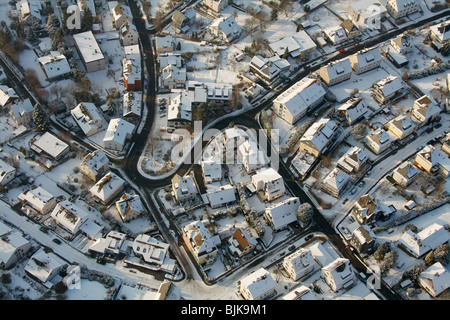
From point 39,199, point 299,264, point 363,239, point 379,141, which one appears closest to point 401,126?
point 379,141

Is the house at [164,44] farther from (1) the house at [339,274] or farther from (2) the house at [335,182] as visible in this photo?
(1) the house at [339,274]

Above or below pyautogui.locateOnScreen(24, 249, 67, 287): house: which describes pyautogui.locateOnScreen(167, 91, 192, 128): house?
above

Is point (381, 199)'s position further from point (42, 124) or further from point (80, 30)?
point (80, 30)

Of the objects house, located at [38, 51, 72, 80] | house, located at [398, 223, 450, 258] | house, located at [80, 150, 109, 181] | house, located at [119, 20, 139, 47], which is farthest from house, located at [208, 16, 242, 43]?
house, located at [398, 223, 450, 258]

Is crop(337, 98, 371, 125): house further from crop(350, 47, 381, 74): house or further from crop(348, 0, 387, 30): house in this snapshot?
crop(348, 0, 387, 30): house

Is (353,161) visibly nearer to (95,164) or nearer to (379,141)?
(379,141)

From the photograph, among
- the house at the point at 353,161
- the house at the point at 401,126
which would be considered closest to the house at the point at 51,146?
the house at the point at 353,161
